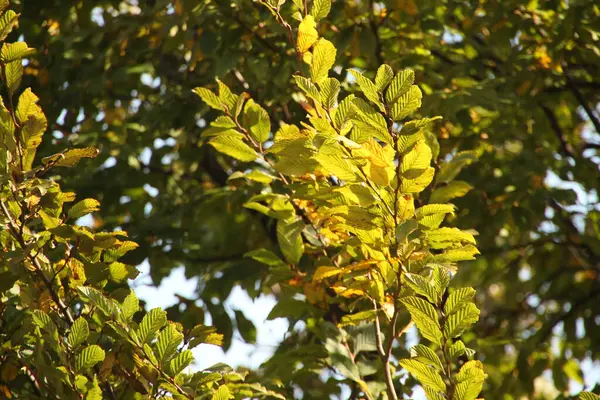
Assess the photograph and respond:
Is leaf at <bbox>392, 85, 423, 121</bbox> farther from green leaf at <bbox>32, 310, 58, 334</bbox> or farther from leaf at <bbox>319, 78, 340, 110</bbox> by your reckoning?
green leaf at <bbox>32, 310, 58, 334</bbox>

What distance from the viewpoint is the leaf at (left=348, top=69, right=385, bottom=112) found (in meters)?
1.31

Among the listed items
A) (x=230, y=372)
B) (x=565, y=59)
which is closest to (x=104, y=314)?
(x=230, y=372)

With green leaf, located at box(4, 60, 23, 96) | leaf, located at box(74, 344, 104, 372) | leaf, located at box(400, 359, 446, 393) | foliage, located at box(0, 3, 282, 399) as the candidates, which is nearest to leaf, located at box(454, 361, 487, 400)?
leaf, located at box(400, 359, 446, 393)

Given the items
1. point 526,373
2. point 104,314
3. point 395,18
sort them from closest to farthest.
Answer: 1. point 104,314
2. point 395,18
3. point 526,373

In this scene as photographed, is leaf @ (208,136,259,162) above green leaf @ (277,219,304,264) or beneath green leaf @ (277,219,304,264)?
above

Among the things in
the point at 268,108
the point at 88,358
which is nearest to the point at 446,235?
the point at 88,358

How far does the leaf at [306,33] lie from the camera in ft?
5.01

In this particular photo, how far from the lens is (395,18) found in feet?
9.23

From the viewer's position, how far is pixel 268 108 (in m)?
2.82

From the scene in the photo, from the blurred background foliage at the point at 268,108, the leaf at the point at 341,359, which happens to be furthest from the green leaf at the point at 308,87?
the blurred background foliage at the point at 268,108

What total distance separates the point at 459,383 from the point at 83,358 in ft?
2.15

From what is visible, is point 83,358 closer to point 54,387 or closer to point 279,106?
point 54,387

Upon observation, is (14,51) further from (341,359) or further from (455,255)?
(341,359)

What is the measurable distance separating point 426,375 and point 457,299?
0.47 feet
